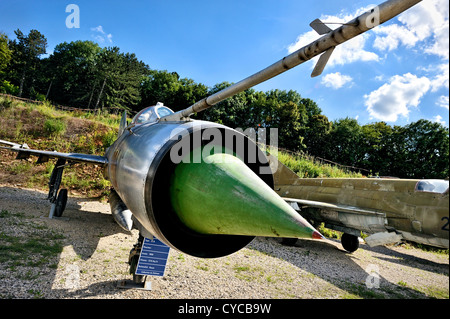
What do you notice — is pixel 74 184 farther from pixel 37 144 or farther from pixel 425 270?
pixel 425 270

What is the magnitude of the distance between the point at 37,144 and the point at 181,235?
577 inches

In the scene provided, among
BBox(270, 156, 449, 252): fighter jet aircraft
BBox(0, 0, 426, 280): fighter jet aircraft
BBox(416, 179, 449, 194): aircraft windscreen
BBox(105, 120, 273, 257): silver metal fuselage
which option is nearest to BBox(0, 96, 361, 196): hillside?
BBox(270, 156, 449, 252): fighter jet aircraft

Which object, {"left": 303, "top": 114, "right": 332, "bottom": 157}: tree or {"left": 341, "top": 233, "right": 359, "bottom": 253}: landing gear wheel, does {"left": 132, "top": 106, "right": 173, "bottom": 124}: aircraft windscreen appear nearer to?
{"left": 341, "top": 233, "right": 359, "bottom": 253}: landing gear wheel

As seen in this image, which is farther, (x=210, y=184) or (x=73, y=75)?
(x=73, y=75)

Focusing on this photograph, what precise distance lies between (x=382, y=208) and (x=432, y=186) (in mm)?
1262

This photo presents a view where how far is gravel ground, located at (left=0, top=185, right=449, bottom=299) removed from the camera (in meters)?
3.44

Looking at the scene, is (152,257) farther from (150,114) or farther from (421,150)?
(421,150)

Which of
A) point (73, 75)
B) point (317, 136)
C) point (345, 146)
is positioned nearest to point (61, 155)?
point (317, 136)

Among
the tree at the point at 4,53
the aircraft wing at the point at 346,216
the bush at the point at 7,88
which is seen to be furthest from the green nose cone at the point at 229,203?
the bush at the point at 7,88

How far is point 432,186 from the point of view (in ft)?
18.7

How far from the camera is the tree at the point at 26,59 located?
39.1m

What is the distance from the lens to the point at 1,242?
4332 mm
